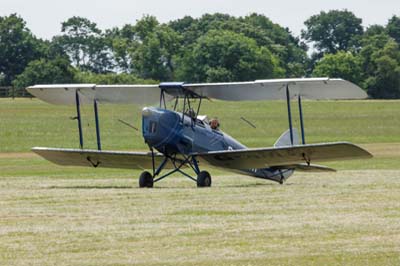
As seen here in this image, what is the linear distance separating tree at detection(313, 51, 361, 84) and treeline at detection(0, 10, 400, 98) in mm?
94

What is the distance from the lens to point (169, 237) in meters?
15.4

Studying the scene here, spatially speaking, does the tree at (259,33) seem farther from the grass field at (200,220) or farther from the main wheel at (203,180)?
the main wheel at (203,180)

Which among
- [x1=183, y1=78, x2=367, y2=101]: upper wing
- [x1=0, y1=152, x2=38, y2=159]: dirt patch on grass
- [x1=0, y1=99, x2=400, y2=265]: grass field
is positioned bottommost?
[x1=0, y1=99, x2=400, y2=265]: grass field

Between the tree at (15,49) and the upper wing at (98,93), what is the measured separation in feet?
299

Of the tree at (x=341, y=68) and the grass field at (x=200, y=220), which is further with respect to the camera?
the tree at (x=341, y=68)

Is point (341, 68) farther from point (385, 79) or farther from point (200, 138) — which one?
point (200, 138)

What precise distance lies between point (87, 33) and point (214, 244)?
14187 centimetres

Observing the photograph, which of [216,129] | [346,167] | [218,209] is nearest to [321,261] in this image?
[218,209]

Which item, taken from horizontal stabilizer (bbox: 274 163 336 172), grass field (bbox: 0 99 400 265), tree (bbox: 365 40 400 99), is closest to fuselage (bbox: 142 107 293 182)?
grass field (bbox: 0 99 400 265)

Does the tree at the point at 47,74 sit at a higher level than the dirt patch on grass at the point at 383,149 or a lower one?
higher

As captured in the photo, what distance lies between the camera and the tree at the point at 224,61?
109750 mm

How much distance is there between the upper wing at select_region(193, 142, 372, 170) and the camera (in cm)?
2358

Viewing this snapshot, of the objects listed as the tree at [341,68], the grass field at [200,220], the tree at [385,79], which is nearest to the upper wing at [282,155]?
the grass field at [200,220]

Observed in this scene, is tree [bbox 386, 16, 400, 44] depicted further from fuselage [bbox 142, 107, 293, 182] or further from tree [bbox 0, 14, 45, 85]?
fuselage [bbox 142, 107, 293, 182]
